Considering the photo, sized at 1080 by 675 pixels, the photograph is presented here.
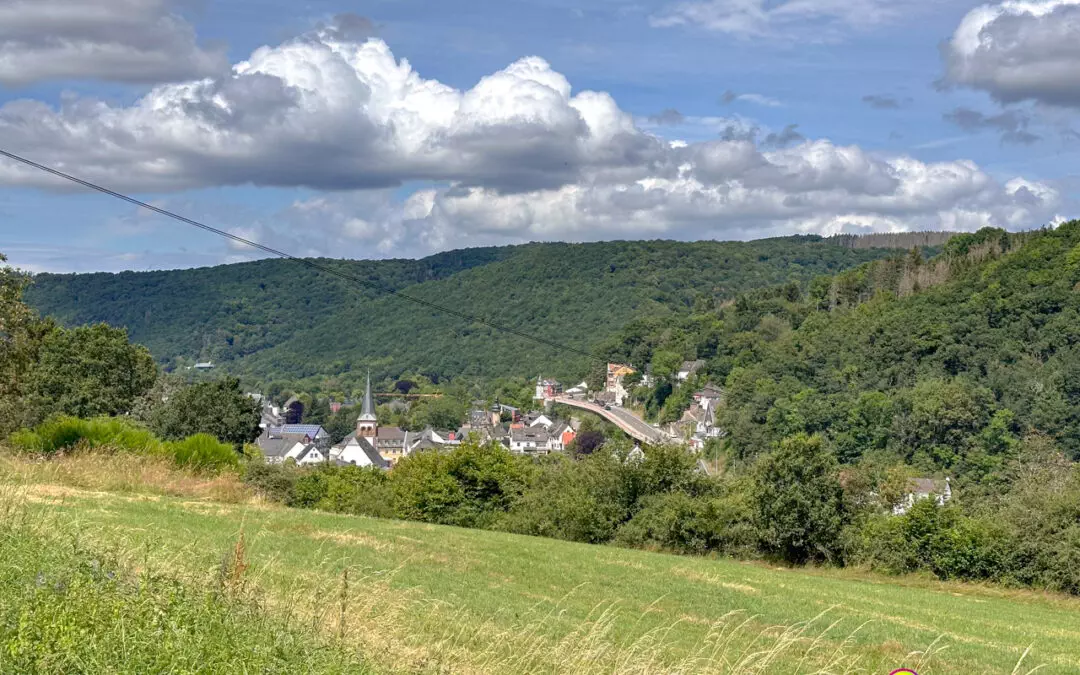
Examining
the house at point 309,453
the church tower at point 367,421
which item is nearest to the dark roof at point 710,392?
the church tower at point 367,421

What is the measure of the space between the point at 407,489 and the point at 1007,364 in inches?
2399

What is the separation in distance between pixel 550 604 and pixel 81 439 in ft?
41.2

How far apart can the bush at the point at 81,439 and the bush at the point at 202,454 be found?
46 cm

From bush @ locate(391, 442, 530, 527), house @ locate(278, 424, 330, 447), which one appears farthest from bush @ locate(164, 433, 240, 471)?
house @ locate(278, 424, 330, 447)

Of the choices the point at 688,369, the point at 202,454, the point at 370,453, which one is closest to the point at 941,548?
the point at 202,454

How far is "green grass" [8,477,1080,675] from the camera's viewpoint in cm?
688

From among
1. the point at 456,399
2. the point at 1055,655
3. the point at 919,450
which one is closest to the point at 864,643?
the point at 1055,655

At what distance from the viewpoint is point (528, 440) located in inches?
4727

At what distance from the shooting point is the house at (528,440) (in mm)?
118000

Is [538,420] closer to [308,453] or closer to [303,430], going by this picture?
[303,430]

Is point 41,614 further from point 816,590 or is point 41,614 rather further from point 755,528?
point 755,528

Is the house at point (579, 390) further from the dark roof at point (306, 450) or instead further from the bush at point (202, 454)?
the bush at point (202, 454)

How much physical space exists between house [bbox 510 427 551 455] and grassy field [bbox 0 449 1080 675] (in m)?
99.8

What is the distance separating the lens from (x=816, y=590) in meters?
14.8
